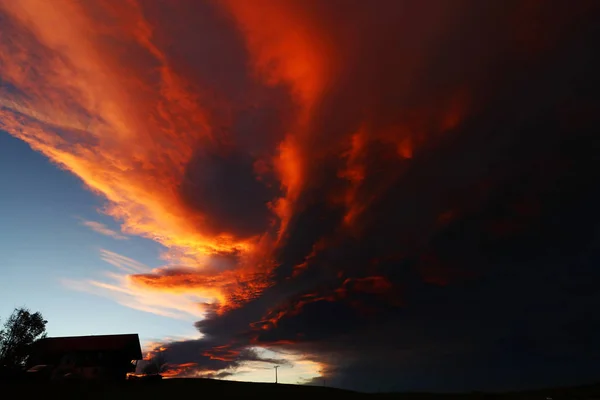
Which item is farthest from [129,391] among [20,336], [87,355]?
[20,336]

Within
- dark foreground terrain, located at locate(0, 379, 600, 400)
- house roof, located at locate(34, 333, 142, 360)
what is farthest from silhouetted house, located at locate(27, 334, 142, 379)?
dark foreground terrain, located at locate(0, 379, 600, 400)

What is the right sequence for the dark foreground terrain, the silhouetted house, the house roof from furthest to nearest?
the house roof, the silhouetted house, the dark foreground terrain

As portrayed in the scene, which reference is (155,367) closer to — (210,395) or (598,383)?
(210,395)

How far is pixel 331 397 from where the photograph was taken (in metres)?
60.0

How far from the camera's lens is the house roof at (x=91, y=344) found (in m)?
75.5

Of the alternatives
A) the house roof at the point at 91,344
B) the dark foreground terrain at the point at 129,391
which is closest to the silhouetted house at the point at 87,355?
the house roof at the point at 91,344

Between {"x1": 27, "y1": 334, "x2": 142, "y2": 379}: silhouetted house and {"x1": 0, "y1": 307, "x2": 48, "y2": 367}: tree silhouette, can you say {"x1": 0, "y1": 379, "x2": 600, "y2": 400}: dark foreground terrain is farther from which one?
{"x1": 0, "y1": 307, "x2": 48, "y2": 367}: tree silhouette

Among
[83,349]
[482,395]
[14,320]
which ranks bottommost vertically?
[482,395]

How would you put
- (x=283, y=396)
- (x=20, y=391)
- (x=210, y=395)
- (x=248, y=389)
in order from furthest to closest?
1. (x=248, y=389)
2. (x=283, y=396)
3. (x=210, y=395)
4. (x=20, y=391)

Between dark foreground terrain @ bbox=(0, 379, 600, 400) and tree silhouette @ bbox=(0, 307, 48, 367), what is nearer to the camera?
dark foreground terrain @ bbox=(0, 379, 600, 400)

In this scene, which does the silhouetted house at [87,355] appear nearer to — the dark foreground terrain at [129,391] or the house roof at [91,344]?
the house roof at [91,344]

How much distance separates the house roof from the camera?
7550 cm

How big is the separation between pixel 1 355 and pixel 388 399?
11649cm

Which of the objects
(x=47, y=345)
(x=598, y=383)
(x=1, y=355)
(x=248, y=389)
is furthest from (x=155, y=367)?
(x=598, y=383)
